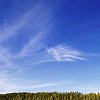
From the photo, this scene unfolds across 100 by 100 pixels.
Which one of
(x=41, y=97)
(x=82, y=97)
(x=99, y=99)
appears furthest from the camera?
(x=41, y=97)

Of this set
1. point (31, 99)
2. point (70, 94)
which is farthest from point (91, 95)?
point (31, 99)

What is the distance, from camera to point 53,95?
16725 centimetres

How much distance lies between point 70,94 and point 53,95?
12606mm

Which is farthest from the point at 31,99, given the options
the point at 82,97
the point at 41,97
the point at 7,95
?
the point at 82,97

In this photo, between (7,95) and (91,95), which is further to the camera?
(7,95)

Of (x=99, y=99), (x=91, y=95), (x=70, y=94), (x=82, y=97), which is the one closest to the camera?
(x=99, y=99)

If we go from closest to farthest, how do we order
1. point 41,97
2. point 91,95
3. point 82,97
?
point 91,95 < point 82,97 < point 41,97

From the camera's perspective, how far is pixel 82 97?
14400cm

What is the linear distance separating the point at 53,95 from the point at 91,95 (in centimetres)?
3697

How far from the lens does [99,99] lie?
125m

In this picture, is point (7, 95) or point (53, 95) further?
point (7, 95)

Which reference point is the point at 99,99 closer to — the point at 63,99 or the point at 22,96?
the point at 63,99

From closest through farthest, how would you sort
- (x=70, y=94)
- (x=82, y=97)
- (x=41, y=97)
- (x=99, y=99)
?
(x=99, y=99), (x=82, y=97), (x=70, y=94), (x=41, y=97)

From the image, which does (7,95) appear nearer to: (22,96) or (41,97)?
(22,96)
